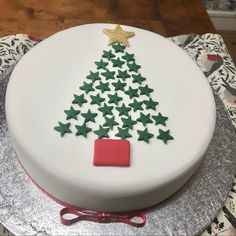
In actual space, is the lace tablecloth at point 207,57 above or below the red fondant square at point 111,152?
below

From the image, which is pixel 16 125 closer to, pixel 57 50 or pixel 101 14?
pixel 57 50

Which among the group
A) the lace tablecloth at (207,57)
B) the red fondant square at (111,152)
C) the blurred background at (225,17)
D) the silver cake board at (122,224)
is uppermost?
the red fondant square at (111,152)

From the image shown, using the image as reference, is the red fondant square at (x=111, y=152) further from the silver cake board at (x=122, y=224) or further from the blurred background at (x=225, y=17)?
the blurred background at (x=225, y=17)

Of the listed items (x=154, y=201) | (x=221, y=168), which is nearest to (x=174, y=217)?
(x=154, y=201)

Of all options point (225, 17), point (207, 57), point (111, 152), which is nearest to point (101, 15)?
point (207, 57)

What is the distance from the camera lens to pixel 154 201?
0.95m

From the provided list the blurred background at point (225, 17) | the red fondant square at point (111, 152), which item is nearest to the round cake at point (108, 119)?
the red fondant square at point (111, 152)

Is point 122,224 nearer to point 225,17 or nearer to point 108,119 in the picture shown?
point 108,119

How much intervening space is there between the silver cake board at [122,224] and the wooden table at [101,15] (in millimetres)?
454

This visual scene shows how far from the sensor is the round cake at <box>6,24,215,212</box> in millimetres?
881

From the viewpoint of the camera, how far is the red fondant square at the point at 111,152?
0.88m

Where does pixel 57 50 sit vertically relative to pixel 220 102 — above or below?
above

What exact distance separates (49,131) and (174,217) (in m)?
0.32

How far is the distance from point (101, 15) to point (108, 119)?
621 millimetres
